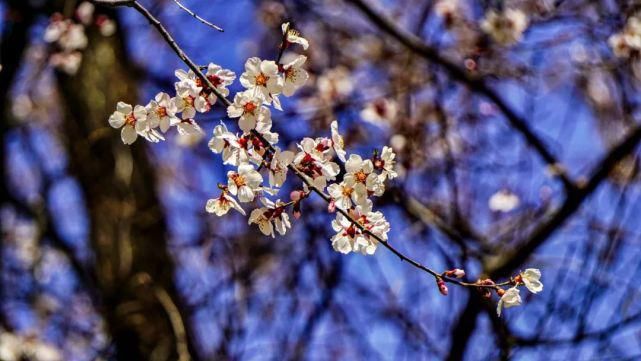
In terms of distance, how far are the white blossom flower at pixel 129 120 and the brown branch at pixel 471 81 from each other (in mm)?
2089

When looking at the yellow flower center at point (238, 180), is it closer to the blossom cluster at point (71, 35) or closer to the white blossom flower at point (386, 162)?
the white blossom flower at point (386, 162)

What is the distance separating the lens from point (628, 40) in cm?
394

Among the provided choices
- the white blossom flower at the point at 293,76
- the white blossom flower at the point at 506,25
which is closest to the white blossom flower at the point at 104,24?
the white blossom flower at the point at 506,25

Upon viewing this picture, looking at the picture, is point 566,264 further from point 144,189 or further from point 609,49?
point 144,189

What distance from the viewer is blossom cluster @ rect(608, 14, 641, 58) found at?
12.7 ft

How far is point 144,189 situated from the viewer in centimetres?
497

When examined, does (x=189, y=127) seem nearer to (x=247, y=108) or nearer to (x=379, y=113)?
(x=247, y=108)

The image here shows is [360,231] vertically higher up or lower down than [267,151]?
lower down

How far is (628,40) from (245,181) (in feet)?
10.1

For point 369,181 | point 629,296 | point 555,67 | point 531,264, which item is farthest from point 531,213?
point 369,181

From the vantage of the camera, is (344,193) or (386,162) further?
(386,162)

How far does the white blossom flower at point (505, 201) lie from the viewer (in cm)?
441

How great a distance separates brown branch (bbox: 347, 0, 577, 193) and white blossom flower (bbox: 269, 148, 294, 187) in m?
Answer: 1.92

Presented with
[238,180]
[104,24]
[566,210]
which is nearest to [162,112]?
[238,180]
